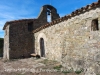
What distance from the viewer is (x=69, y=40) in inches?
315

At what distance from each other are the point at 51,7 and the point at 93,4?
8964mm

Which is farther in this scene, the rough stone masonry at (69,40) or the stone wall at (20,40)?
the stone wall at (20,40)

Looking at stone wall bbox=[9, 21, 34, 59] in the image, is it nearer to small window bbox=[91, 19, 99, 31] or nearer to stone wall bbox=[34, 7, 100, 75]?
stone wall bbox=[34, 7, 100, 75]

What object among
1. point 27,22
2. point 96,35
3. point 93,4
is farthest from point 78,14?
point 27,22

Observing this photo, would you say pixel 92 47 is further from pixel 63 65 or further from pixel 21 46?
pixel 21 46

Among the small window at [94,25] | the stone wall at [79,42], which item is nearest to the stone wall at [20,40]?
the stone wall at [79,42]

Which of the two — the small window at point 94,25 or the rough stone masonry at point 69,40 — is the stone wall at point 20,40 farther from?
the small window at point 94,25

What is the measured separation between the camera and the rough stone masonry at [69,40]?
20.8 ft

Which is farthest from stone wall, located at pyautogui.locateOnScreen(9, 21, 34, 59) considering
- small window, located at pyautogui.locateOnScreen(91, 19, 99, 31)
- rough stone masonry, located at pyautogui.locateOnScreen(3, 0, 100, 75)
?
small window, located at pyautogui.locateOnScreen(91, 19, 99, 31)

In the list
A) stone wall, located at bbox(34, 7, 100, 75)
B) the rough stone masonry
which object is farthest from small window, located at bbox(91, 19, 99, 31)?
stone wall, located at bbox(34, 7, 100, 75)

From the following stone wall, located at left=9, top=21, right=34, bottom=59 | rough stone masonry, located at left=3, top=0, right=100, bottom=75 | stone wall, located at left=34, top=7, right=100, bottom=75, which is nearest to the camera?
stone wall, located at left=34, top=7, right=100, bottom=75

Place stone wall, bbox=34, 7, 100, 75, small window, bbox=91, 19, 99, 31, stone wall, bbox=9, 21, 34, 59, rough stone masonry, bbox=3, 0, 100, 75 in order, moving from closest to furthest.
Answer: stone wall, bbox=34, 7, 100, 75, rough stone masonry, bbox=3, 0, 100, 75, small window, bbox=91, 19, 99, 31, stone wall, bbox=9, 21, 34, 59

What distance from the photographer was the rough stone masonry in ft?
20.8

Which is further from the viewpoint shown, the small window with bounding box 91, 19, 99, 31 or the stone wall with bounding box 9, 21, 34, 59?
the stone wall with bounding box 9, 21, 34, 59
